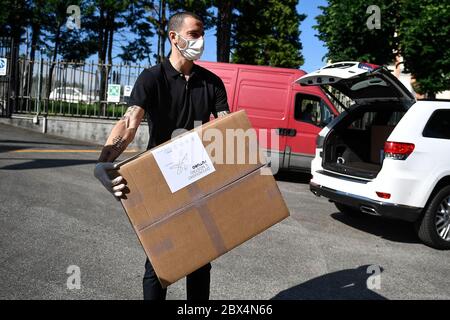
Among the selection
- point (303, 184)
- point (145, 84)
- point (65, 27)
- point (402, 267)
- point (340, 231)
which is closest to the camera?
point (145, 84)

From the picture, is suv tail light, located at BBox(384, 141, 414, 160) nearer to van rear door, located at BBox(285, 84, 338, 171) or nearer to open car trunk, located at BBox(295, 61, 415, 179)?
open car trunk, located at BBox(295, 61, 415, 179)

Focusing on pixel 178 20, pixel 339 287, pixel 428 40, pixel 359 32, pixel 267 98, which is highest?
pixel 359 32

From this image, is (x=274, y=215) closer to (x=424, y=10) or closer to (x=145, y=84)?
(x=145, y=84)

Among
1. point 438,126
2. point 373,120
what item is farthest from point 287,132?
point 438,126

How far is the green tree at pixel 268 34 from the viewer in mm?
26938

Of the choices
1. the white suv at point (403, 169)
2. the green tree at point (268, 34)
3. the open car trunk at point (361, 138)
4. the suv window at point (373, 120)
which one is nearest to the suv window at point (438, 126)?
the white suv at point (403, 169)

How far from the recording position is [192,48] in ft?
7.64

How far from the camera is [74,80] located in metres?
13.9

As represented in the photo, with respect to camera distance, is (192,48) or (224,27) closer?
(192,48)

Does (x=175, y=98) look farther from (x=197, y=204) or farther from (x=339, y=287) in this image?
(x=339, y=287)

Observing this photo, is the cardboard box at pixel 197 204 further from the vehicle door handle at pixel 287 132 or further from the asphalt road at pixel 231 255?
the vehicle door handle at pixel 287 132

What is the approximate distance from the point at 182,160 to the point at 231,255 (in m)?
2.46
